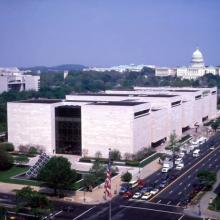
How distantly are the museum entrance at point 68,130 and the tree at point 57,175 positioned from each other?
12382 millimetres

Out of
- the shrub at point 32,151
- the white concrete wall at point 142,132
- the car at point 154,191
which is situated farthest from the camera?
the shrub at point 32,151

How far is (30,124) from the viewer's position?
43.2 m

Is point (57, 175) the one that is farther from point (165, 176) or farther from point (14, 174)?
point (165, 176)

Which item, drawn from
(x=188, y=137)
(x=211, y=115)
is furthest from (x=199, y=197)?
(x=211, y=115)

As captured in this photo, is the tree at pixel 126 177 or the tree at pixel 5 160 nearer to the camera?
the tree at pixel 126 177

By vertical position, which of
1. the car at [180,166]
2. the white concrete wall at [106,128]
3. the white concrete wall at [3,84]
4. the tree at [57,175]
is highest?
the white concrete wall at [3,84]

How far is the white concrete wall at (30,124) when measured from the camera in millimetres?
42531

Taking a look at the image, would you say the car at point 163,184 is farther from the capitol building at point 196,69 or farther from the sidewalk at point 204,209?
the capitol building at point 196,69

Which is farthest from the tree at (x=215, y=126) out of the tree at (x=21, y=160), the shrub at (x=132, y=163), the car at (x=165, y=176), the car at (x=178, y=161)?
the tree at (x=21, y=160)

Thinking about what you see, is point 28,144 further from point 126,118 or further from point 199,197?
point 199,197

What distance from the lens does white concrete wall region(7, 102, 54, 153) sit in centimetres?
4253

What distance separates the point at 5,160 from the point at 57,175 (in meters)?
8.92

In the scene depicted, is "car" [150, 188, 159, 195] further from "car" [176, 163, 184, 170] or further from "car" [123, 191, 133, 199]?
"car" [176, 163, 184, 170]

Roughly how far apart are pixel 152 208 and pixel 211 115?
43.0 m
